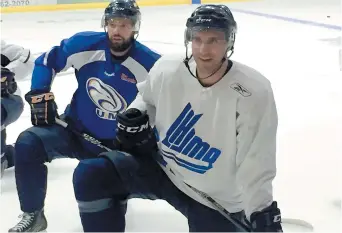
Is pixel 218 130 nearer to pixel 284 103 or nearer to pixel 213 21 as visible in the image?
pixel 213 21

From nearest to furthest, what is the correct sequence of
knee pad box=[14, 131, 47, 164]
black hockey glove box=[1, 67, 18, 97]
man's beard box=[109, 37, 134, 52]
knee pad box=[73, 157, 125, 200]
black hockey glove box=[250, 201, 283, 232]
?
black hockey glove box=[250, 201, 283, 232], knee pad box=[73, 157, 125, 200], knee pad box=[14, 131, 47, 164], man's beard box=[109, 37, 134, 52], black hockey glove box=[1, 67, 18, 97]

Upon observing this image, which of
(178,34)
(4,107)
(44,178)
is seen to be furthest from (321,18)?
(44,178)

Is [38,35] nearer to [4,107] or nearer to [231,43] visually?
[4,107]

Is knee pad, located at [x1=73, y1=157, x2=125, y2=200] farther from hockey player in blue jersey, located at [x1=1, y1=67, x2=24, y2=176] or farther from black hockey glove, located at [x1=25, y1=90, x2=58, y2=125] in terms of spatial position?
hockey player in blue jersey, located at [x1=1, y1=67, x2=24, y2=176]

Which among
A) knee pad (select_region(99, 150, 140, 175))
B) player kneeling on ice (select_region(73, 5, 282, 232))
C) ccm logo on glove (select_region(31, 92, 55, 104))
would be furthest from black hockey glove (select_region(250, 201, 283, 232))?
Answer: ccm logo on glove (select_region(31, 92, 55, 104))

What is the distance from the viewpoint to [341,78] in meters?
3.86

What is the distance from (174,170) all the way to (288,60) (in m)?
3.26

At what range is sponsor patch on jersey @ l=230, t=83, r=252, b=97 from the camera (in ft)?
4.21

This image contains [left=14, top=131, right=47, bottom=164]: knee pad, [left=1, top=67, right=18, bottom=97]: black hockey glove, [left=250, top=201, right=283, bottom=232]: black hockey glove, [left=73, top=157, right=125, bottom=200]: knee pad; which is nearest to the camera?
[left=250, top=201, right=283, bottom=232]: black hockey glove

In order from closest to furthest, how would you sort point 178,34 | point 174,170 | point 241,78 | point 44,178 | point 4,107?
point 241,78
point 174,170
point 44,178
point 4,107
point 178,34

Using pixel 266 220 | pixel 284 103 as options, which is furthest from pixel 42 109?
pixel 284 103

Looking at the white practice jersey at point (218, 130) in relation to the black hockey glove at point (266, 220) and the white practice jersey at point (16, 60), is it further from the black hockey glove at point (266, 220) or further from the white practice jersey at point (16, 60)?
the white practice jersey at point (16, 60)

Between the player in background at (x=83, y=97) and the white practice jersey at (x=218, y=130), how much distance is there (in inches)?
14.1

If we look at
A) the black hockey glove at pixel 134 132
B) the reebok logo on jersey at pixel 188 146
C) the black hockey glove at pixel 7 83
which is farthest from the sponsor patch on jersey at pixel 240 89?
the black hockey glove at pixel 7 83
